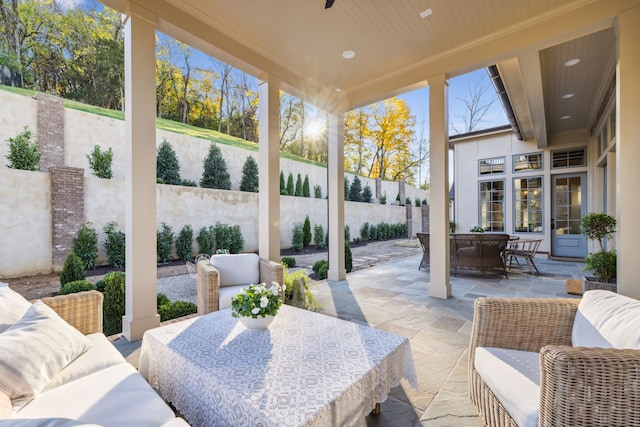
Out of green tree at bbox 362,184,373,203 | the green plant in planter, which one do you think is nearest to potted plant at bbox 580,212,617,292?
the green plant in planter

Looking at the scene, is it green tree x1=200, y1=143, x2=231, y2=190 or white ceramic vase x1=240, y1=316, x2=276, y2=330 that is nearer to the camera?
white ceramic vase x1=240, y1=316, x2=276, y2=330

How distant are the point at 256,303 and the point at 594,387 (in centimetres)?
168

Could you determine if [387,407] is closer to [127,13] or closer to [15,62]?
[127,13]

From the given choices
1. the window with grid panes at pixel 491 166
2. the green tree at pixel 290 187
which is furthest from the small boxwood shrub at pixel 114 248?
the window with grid panes at pixel 491 166

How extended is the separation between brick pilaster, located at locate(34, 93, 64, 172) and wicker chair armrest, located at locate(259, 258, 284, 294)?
6.13 meters

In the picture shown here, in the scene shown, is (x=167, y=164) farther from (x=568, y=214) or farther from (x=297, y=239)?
(x=568, y=214)

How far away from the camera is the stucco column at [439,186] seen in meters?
4.21

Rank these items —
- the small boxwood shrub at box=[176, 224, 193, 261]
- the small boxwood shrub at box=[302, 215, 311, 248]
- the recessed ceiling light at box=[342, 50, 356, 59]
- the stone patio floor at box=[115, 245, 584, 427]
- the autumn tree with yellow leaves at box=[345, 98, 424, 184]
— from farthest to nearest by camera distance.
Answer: the autumn tree with yellow leaves at box=[345, 98, 424, 184]
the small boxwood shrub at box=[302, 215, 311, 248]
the small boxwood shrub at box=[176, 224, 193, 261]
the recessed ceiling light at box=[342, 50, 356, 59]
the stone patio floor at box=[115, 245, 584, 427]

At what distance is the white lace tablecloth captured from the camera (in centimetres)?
123

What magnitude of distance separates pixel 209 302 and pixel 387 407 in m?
1.95

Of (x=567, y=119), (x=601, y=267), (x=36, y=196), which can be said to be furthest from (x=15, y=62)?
(x=567, y=119)

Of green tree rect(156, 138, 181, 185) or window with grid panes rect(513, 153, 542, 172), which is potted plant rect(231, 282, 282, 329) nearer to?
green tree rect(156, 138, 181, 185)

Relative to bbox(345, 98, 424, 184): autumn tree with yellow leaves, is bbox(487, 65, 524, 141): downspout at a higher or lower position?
lower

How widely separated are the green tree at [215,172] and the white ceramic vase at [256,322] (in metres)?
7.80
